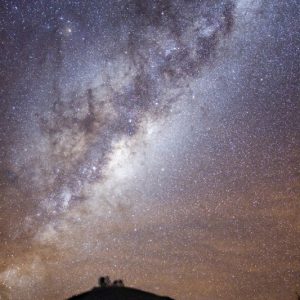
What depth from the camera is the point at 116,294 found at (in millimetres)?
10469

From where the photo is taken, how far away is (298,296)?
2447 centimetres

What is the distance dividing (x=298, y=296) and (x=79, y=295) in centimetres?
1900

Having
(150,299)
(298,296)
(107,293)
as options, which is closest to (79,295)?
(107,293)

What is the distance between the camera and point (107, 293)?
34.4ft

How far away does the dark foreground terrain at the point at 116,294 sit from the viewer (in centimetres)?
1033

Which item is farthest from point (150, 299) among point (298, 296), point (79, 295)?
A: point (298, 296)

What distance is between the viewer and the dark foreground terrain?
33.9 feet

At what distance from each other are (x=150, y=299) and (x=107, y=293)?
1224 mm

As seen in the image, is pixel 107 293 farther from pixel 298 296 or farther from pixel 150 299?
pixel 298 296

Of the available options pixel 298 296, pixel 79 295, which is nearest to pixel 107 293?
pixel 79 295

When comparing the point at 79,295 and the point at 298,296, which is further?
the point at 298,296

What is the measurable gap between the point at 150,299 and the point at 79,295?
6.59 ft

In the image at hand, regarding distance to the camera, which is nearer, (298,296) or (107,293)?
(107,293)

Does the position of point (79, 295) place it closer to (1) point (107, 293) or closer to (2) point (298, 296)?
(1) point (107, 293)
